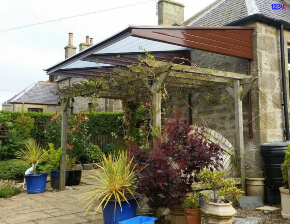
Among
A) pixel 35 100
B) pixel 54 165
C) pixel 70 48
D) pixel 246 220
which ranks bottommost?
pixel 246 220

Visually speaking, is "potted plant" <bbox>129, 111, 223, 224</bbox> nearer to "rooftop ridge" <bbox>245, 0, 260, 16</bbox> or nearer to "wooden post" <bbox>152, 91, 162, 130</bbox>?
"wooden post" <bbox>152, 91, 162, 130</bbox>

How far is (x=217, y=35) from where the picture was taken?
587 centimetres

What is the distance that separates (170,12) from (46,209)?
845 centimetres

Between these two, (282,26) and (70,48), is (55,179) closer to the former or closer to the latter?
(282,26)

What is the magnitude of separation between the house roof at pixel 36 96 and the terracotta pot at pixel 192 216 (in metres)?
20.3

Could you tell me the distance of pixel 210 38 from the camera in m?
5.77

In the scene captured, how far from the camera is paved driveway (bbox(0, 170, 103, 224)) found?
4457 millimetres

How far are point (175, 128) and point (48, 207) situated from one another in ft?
9.56

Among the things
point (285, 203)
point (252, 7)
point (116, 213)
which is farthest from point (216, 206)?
point (252, 7)

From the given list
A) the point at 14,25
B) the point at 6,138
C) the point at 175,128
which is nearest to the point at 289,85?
the point at 175,128

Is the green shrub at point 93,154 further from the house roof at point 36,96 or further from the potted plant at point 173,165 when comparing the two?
the house roof at point 36,96

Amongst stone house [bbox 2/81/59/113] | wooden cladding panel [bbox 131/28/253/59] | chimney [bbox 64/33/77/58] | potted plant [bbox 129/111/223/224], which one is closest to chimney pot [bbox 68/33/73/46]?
chimney [bbox 64/33/77/58]

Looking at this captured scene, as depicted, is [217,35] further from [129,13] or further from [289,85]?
[129,13]

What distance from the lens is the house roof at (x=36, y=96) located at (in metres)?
22.5
